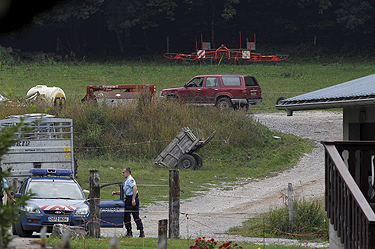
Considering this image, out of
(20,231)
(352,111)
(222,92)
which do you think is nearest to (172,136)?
(222,92)

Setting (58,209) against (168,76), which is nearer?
(58,209)

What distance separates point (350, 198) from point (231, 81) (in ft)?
69.8

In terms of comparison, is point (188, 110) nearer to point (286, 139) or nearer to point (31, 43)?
point (286, 139)

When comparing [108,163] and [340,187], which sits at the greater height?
[340,187]

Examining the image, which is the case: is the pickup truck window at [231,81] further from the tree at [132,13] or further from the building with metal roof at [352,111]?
the tree at [132,13]

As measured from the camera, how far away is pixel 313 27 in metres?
64.1

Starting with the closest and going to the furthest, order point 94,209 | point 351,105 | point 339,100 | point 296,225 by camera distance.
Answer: point 351,105 < point 339,100 < point 94,209 < point 296,225

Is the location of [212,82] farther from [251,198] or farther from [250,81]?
[251,198]

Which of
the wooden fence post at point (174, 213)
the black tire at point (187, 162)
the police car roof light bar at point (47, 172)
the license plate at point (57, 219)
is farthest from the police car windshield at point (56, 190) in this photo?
the black tire at point (187, 162)

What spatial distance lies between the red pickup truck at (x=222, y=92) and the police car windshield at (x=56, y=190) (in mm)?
15314

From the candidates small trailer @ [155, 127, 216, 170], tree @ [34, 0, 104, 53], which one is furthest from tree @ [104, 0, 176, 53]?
small trailer @ [155, 127, 216, 170]

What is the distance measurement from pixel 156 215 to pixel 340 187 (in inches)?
316

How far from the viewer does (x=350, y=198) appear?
6.57 meters

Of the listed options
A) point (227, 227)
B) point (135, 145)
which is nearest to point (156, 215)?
point (227, 227)
